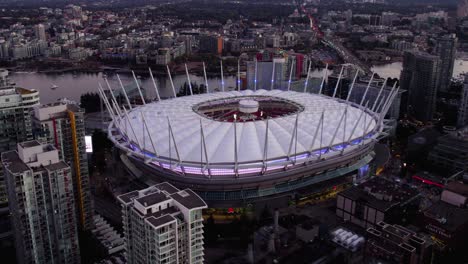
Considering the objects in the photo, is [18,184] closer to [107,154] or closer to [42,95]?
[107,154]

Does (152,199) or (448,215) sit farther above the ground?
(152,199)

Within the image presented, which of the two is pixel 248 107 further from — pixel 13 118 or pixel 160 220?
pixel 160 220

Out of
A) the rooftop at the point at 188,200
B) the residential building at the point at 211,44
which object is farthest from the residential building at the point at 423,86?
the residential building at the point at 211,44

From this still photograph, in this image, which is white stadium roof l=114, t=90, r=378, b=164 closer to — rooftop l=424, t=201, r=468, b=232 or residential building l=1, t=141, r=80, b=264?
residential building l=1, t=141, r=80, b=264

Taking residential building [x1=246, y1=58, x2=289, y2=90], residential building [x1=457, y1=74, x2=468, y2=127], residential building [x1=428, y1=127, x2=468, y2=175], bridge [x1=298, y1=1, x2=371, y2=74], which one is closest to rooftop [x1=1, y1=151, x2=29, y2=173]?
residential building [x1=428, y1=127, x2=468, y2=175]

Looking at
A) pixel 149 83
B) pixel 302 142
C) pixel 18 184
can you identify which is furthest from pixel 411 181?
pixel 149 83

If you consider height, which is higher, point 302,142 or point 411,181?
point 302,142

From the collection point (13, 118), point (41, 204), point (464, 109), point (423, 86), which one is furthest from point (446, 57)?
point (41, 204)
